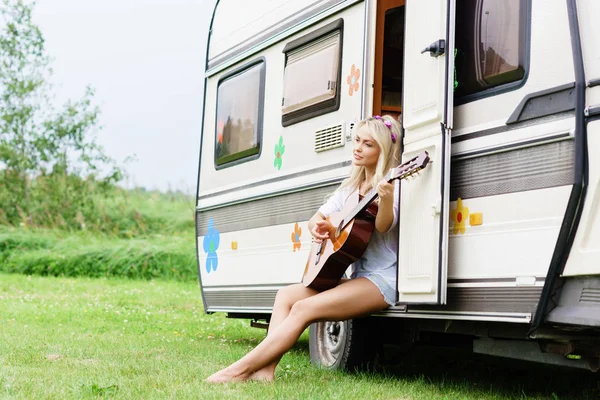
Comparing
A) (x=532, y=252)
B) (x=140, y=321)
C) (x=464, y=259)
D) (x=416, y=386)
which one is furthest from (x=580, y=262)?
(x=140, y=321)

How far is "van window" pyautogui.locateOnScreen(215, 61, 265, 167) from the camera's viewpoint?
6.95 metres

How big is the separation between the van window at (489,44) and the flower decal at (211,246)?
139 inches

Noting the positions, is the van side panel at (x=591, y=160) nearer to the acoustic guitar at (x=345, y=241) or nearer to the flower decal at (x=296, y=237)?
the acoustic guitar at (x=345, y=241)

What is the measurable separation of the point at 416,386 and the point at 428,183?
3.79 ft

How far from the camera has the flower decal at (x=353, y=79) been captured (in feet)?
18.1

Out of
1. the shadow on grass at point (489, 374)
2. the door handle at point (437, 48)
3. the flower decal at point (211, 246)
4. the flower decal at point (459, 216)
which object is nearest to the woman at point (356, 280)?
the flower decal at point (459, 216)

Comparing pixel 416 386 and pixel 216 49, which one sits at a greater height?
pixel 216 49

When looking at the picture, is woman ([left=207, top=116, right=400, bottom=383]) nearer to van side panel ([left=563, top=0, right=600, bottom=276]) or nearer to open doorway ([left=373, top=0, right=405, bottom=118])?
open doorway ([left=373, top=0, right=405, bottom=118])

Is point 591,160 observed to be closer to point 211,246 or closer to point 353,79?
point 353,79

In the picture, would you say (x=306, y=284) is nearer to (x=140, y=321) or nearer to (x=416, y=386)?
(x=416, y=386)

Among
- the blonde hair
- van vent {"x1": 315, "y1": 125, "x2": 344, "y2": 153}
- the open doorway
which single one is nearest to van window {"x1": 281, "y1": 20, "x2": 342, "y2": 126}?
van vent {"x1": 315, "y1": 125, "x2": 344, "y2": 153}

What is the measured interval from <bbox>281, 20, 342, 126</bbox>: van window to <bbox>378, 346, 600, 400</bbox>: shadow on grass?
1.72 metres

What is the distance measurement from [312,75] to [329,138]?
0.57 m

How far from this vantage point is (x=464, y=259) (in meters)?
4.43
